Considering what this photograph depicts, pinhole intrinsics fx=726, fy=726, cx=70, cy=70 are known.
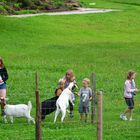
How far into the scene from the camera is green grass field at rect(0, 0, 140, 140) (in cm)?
1567

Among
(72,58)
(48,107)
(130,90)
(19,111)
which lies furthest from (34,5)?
(19,111)

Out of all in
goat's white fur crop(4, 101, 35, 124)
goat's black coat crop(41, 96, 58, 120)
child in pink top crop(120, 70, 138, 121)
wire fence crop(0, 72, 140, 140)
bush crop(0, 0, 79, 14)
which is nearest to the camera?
→ wire fence crop(0, 72, 140, 140)

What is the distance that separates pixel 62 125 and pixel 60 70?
12233mm

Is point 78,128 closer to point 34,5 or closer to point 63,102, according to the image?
point 63,102

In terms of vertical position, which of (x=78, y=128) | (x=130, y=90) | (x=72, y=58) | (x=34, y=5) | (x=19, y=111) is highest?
(x=34, y=5)

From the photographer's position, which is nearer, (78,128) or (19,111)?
(78,128)

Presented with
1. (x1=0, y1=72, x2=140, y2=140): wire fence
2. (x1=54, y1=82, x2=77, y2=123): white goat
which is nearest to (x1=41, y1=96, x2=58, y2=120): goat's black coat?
(x1=0, y1=72, x2=140, y2=140): wire fence

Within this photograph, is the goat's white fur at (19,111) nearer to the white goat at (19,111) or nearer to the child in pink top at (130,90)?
the white goat at (19,111)

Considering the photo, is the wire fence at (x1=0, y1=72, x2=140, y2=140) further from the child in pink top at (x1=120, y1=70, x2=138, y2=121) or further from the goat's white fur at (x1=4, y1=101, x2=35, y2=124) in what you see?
the child in pink top at (x1=120, y1=70, x2=138, y2=121)

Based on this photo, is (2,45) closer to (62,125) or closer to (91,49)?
(91,49)

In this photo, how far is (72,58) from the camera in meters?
32.3

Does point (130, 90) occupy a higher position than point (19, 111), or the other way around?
point (130, 90)

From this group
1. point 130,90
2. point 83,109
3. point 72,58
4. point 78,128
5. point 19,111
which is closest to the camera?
point 78,128

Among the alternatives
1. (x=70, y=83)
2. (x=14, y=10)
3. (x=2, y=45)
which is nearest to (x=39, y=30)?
(x=2, y=45)
